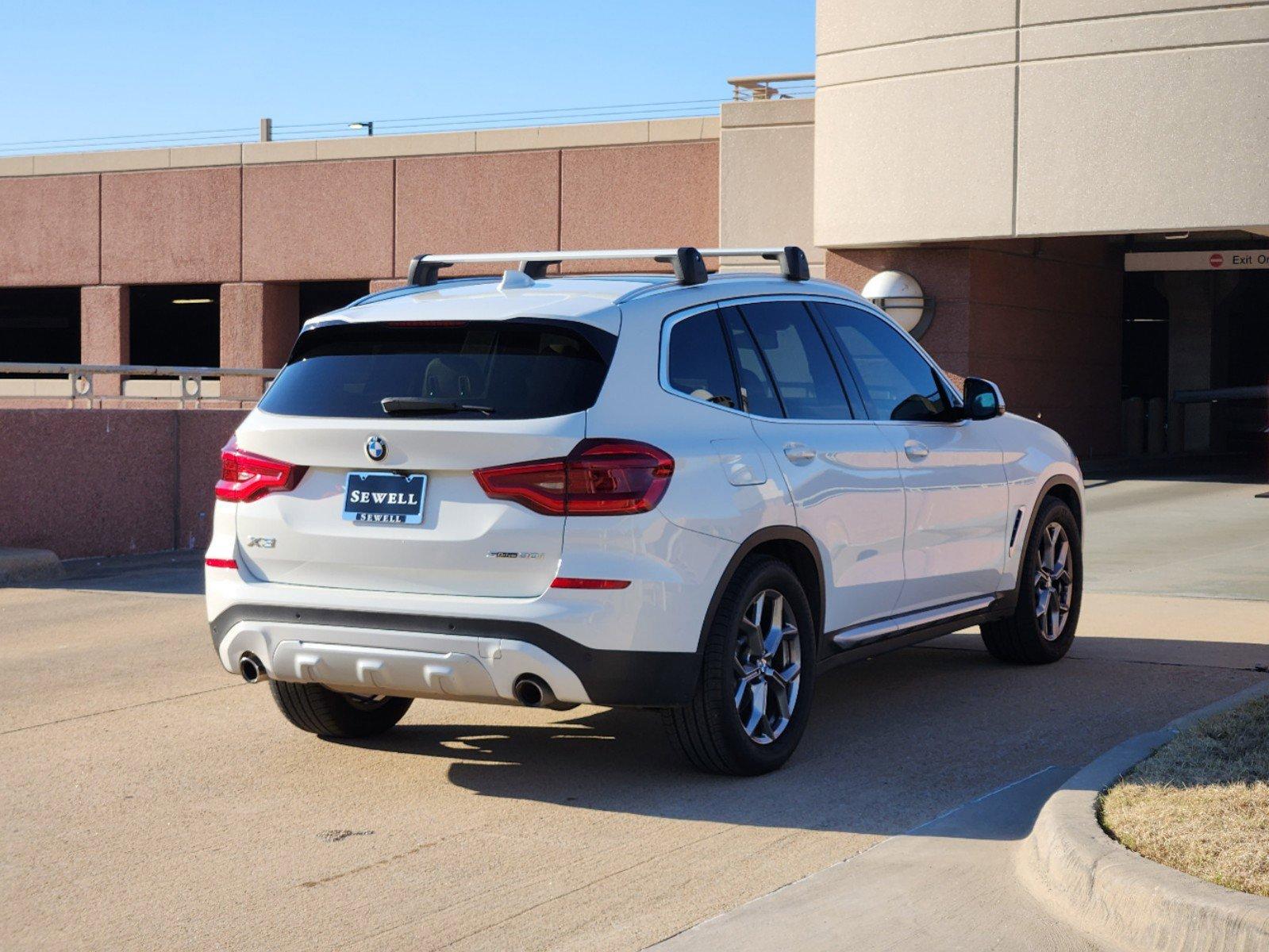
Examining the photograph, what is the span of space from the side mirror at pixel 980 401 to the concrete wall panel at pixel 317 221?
2437cm

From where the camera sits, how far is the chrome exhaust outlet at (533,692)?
555cm

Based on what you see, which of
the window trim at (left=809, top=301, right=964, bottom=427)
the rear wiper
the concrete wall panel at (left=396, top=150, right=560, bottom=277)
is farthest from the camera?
the concrete wall panel at (left=396, top=150, right=560, bottom=277)

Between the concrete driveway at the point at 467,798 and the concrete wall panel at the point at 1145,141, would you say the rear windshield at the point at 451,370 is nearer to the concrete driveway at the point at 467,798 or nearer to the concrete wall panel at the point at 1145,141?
the concrete driveway at the point at 467,798

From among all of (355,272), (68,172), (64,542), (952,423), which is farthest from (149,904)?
(68,172)

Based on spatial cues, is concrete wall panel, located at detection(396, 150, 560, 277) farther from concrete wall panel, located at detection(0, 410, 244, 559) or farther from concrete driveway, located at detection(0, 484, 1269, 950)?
concrete driveway, located at detection(0, 484, 1269, 950)

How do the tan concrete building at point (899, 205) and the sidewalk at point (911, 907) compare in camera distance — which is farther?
the tan concrete building at point (899, 205)

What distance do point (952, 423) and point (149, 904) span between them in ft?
14.3

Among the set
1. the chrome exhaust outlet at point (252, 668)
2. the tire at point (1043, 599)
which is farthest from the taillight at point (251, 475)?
the tire at point (1043, 599)

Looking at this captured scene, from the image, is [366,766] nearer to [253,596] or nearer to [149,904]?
[253,596]

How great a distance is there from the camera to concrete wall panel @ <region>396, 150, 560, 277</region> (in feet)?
97.5

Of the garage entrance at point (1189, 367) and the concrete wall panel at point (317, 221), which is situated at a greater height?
the concrete wall panel at point (317, 221)

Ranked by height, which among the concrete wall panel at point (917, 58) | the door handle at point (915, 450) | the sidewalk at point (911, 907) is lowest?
the sidewalk at point (911, 907)

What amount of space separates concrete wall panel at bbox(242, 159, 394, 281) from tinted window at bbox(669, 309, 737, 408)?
2553 cm

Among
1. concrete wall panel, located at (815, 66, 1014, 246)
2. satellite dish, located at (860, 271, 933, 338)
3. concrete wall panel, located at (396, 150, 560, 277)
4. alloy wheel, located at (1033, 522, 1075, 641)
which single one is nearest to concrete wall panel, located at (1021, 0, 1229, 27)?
concrete wall panel, located at (815, 66, 1014, 246)
